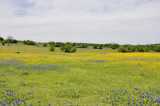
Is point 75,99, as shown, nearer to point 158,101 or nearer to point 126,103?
point 126,103

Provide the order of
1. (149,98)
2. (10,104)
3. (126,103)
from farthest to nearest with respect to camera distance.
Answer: (149,98) → (126,103) → (10,104)

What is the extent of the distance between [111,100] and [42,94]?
14.2 ft

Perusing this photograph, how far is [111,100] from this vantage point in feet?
22.2

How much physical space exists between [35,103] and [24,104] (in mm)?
544

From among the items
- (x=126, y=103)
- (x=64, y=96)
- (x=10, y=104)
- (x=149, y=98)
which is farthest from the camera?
(x=64, y=96)

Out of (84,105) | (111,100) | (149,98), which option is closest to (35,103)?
(84,105)

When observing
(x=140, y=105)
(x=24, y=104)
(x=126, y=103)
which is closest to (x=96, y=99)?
(x=126, y=103)

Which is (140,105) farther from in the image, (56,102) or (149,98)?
(56,102)

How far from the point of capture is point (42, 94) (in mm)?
7711

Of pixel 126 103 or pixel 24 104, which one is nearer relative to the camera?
pixel 24 104

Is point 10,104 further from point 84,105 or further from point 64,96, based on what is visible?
point 84,105

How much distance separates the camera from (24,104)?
6074mm

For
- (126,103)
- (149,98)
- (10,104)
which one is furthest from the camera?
(149,98)

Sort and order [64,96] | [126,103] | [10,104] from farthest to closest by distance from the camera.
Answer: [64,96], [126,103], [10,104]
